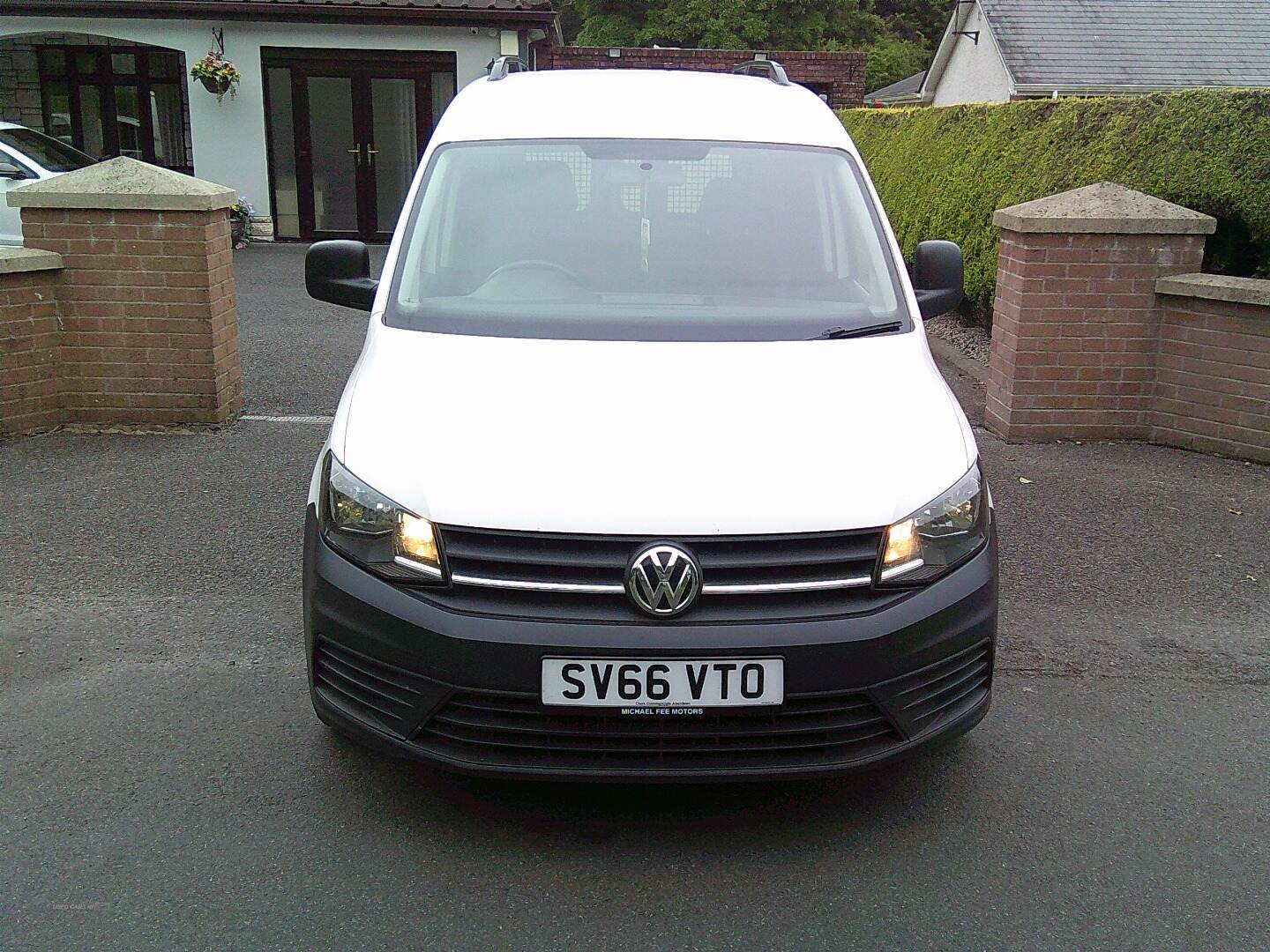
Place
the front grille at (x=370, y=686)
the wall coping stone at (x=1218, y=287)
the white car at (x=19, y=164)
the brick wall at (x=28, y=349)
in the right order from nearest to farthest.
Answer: the front grille at (x=370, y=686), the wall coping stone at (x=1218, y=287), the brick wall at (x=28, y=349), the white car at (x=19, y=164)

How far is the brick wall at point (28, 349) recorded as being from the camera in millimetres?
6930

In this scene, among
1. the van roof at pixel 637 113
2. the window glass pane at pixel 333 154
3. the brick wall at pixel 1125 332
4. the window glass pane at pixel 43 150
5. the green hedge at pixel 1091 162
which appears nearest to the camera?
the van roof at pixel 637 113

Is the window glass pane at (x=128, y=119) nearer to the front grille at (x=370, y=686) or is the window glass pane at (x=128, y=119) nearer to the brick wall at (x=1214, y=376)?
the brick wall at (x=1214, y=376)

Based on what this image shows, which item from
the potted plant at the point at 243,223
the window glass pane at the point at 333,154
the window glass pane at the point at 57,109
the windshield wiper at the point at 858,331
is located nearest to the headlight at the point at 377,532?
the windshield wiper at the point at 858,331

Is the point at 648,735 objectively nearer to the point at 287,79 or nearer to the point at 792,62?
the point at 287,79

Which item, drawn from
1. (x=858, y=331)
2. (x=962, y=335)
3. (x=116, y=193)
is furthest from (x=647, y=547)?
(x=962, y=335)

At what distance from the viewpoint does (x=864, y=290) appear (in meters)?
4.21

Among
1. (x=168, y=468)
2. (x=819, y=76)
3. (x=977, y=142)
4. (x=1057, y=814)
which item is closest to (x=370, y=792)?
(x=1057, y=814)

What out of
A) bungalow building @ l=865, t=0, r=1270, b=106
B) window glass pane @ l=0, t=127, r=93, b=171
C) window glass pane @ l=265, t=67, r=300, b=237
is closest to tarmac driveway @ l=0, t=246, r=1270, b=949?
window glass pane @ l=0, t=127, r=93, b=171

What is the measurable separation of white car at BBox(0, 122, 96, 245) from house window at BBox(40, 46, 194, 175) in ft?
18.0

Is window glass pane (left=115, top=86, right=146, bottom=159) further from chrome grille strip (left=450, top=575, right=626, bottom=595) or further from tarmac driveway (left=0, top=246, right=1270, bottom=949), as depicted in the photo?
chrome grille strip (left=450, top=575, right=626, bottom=595)

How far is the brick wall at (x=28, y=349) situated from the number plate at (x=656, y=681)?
535 cm

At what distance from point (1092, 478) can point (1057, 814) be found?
12.1 feet

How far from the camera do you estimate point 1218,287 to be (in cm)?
695
